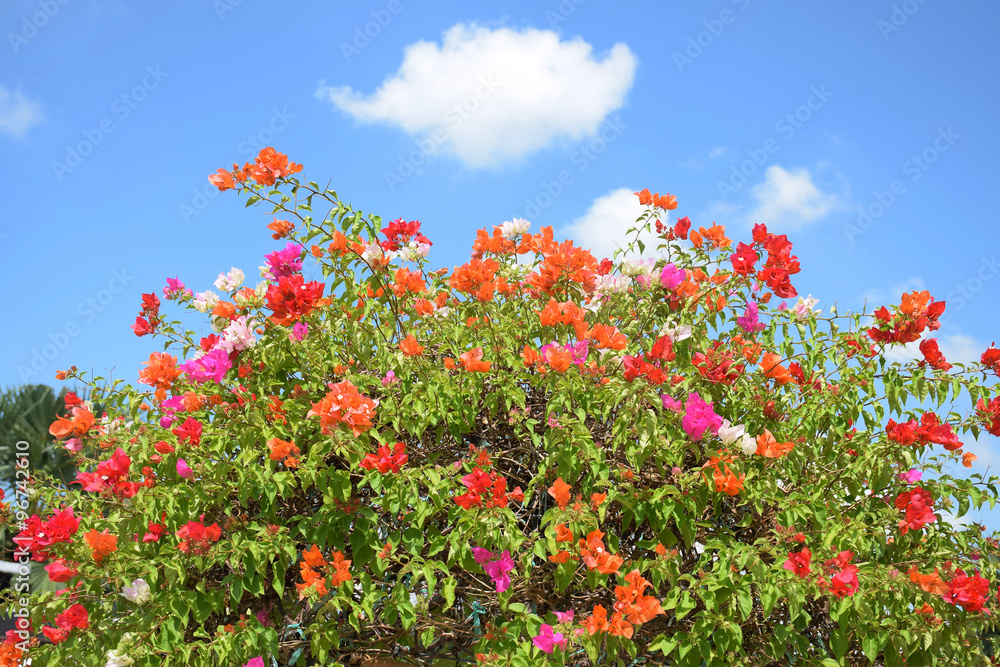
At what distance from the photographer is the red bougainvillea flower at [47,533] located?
2.88 metres

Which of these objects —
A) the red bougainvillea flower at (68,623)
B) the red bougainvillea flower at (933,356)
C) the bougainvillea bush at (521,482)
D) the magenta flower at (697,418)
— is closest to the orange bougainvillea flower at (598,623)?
the bougainvillea bush at (521,482)

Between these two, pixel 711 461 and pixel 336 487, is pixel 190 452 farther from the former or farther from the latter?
pixel 711 461

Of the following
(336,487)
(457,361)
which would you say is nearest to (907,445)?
(457,361)

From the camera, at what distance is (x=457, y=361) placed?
2928mm

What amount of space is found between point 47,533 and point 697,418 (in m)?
2.35

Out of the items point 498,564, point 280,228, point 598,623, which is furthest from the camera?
point 280,228

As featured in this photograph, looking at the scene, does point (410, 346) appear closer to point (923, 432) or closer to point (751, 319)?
point (751, 319)

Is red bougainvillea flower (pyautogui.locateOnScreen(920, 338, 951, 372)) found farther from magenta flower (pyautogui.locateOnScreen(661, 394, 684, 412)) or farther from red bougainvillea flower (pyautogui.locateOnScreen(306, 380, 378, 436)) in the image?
red bougainvillea flower (pyautogui.locateOnScreen(306, 380, 378, 436))

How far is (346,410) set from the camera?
2.35m

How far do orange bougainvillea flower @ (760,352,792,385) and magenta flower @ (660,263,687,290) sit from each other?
0.43m

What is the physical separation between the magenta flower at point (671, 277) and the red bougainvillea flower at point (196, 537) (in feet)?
5.91

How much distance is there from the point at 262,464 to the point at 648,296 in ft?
5.10

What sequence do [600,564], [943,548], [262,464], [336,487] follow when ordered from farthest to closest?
[943,548] < [262,464] < [336,487] < [600,564]

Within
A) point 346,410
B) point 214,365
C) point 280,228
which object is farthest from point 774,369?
point 214,365
